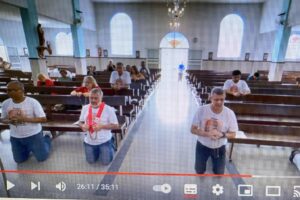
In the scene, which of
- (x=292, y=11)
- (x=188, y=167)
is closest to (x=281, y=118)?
(x=188, y=167)

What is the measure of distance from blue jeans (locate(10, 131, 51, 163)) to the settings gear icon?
6.73 feet

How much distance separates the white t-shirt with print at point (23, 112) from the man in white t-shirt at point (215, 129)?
5.66 ft

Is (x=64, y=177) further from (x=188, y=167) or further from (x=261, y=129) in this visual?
(x=261, y=129)

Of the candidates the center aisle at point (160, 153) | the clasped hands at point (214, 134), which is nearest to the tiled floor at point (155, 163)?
the center aisle at point (160, 153)

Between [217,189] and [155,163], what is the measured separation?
1.51 m

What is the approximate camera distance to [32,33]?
5.25 meters

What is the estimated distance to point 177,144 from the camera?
273 cm

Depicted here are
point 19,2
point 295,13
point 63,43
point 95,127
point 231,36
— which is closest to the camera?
point 95,127

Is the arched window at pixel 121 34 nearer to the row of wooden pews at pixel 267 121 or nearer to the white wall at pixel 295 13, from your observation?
the white wall at pixel 295 13
